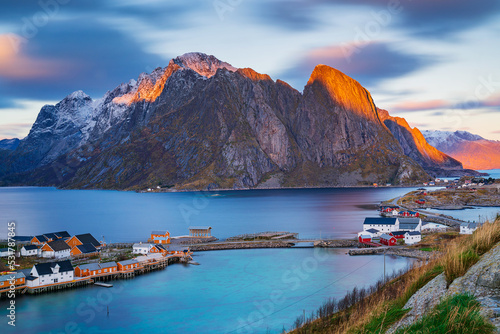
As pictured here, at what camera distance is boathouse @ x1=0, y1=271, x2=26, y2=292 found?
46725 mm

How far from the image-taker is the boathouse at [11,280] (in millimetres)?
46725

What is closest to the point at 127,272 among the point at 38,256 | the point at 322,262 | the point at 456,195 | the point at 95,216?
the point at 38,256

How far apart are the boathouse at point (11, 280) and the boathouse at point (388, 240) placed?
5752 centimetres

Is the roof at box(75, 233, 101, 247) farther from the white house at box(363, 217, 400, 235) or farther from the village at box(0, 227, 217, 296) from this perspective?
the white house at box(363, 217, 400, 235)

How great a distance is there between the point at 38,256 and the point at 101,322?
32519 mm

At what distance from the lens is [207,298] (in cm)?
4619

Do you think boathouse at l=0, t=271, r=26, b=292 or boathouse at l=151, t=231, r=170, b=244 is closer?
boathouse at l=0, t=271, r=26, b=292

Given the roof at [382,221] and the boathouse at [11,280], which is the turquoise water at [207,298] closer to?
the boathouse at [11,280]

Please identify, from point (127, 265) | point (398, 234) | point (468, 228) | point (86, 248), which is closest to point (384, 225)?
point (398, 234)

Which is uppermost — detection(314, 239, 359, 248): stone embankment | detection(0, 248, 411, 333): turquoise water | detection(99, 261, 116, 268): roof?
detection(99, 261, 116, 268): roof

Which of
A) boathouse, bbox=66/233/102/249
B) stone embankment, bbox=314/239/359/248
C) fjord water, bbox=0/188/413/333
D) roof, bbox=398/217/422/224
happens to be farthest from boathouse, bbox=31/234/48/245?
roof, bbox=398/217/422/224

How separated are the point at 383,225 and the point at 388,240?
9378 mm

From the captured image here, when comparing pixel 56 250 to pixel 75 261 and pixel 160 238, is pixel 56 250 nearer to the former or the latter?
pixel 75 261

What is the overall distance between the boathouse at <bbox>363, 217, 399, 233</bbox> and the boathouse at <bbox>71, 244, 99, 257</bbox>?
5087 centimetres
